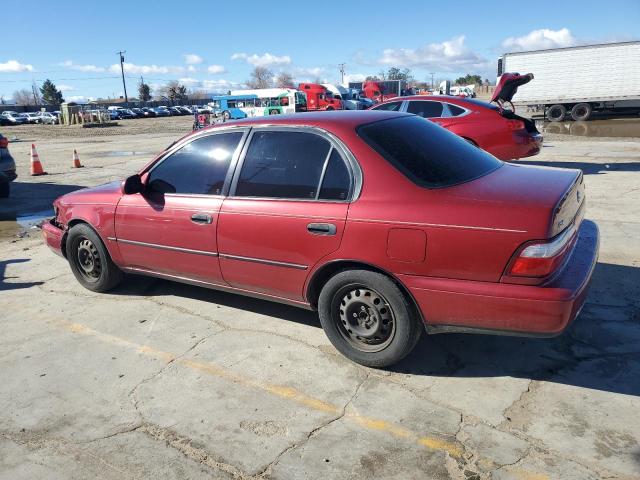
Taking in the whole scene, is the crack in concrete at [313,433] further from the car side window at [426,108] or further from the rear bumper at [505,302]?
the car side window at [426,108]

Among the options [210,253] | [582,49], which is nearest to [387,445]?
[210,253]

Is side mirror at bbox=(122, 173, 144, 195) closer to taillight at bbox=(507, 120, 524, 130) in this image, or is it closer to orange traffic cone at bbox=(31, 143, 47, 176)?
taillight at bbox=(507, 120, 524, 130)

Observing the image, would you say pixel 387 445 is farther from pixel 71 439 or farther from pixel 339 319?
pixel 71 439

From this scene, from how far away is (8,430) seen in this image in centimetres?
293

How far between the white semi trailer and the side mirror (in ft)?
83.1

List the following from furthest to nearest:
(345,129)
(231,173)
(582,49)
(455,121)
Answer: (582,49)
(455,121)
(231,173)
(345,129)

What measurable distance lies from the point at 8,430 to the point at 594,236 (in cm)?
398

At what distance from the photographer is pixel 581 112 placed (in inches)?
1022

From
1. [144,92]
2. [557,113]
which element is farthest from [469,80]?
[557,113]

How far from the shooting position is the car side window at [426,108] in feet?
31.5

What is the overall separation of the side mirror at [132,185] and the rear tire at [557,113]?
1052 inches

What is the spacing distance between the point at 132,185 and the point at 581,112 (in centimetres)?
2717

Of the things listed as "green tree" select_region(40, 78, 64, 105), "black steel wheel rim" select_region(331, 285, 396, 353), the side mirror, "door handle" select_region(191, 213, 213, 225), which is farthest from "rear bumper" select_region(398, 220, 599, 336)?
"green tree" select_region(40, 78, 64, 105)

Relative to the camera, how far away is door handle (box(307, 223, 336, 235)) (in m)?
3.26
